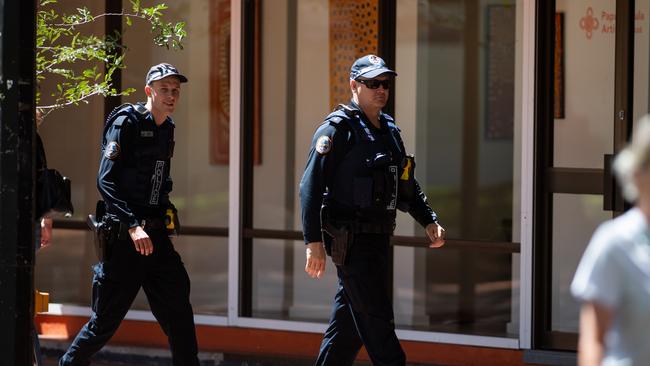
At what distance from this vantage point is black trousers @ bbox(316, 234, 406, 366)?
5.99 metres

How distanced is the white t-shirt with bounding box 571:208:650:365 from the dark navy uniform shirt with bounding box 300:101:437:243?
8.48 ft

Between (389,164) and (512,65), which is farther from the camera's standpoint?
(512,65)

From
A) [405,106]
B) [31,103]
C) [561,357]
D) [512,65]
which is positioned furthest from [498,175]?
[31,103]

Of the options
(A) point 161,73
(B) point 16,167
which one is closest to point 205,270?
(A) point 161,73

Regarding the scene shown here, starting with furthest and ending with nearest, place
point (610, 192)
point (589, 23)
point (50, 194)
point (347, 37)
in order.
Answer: point (347, 37) < point (589, 23) < point (610, 192) < point (50, 194)

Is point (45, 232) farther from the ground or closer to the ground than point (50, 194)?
closer to the ground

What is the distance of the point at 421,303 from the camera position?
9914 millimetres

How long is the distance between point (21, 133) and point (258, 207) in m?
3.87

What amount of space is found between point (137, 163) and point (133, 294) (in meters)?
0.74

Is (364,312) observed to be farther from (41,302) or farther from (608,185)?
(608,185)

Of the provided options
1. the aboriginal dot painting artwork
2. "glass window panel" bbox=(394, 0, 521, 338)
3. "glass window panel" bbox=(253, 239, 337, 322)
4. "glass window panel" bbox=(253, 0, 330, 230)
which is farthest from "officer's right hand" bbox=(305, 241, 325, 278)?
"glass window panel" bbox=(253, 0, 330, 230)

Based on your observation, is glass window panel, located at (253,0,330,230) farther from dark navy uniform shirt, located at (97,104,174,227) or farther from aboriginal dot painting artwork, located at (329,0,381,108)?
dark navy uniform shirt, located at (97,104,174,227)

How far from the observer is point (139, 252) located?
6.64m

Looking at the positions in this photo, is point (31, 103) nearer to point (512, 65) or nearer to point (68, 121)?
point (68, 121)
